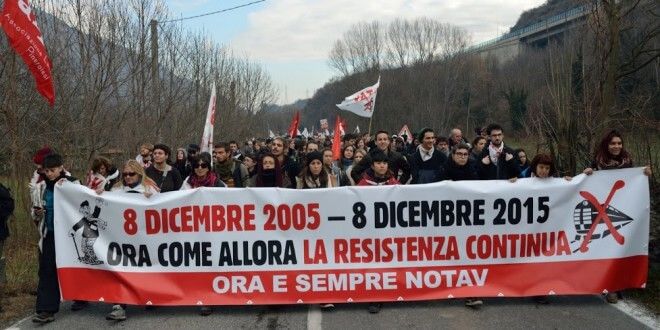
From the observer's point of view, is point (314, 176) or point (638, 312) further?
point (314, 176)

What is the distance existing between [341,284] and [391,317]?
60 centimetres

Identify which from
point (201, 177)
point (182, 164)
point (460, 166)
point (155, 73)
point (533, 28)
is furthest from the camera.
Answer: point (533, 28)

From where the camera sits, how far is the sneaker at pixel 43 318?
5.59m

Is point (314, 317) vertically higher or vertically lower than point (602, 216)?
lower

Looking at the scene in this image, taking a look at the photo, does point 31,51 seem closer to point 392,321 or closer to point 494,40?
point 392,321

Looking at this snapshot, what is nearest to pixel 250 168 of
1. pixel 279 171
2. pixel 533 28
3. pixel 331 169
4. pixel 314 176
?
pixel 331 169

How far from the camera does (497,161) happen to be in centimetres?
763

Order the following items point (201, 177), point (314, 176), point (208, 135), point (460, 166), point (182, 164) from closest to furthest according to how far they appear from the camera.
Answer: point (201, 177)
point (314, 176)
point (460, 166)
point (208, 135)
point (182, 164)

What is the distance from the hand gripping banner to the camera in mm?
5848

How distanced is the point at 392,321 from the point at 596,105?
5910mm

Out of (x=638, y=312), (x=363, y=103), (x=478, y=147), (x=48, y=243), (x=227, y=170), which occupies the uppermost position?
(x=363, y=103)

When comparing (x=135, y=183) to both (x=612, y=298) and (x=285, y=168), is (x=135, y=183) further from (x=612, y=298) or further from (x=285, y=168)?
(x=612, y=298)

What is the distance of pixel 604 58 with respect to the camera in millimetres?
8836

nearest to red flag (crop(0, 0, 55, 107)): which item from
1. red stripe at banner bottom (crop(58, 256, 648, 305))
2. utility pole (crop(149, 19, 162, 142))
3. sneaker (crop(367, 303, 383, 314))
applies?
red stripe at banner bottom (crop(58, 256, 648, 305))
